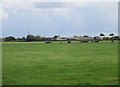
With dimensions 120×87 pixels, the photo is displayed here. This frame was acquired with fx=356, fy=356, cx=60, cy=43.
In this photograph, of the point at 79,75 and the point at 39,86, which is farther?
the point at 79,75

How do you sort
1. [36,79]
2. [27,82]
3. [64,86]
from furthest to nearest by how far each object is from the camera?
1. [36,79]
2. [27,82]
3. [64,86]

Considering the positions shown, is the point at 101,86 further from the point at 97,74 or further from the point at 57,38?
the point at 57,38

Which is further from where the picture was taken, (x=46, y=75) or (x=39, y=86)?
(x=46, y=75)

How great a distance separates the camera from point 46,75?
19.7 m

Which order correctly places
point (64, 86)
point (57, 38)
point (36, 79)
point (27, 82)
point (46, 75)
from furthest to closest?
1. point (57, 38)
2. point (46, 75)
3. point (36, 79)
4. point (27, 82)
5. point (64, 86)

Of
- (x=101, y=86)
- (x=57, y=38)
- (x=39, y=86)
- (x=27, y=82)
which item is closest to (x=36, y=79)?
(x=27, y=82)

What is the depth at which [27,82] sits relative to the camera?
668 inches

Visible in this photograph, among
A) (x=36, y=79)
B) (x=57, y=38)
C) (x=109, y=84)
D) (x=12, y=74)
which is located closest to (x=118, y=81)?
(x=109, y=84)

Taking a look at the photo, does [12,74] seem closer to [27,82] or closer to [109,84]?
[27,82]

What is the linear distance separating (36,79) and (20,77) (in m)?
1.19

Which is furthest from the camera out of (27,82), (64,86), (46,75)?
(46,75)

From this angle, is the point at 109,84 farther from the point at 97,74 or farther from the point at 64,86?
the point at 97,74

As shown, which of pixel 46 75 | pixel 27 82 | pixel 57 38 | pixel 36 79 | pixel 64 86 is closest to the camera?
pixel 64 86

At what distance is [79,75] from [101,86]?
13.0 ft
